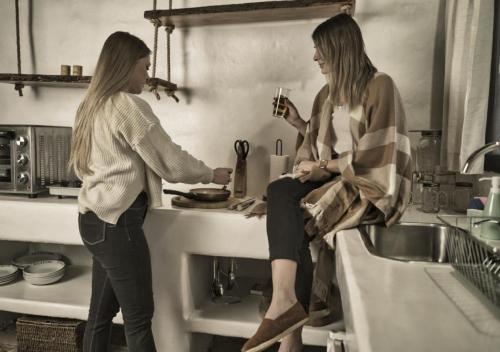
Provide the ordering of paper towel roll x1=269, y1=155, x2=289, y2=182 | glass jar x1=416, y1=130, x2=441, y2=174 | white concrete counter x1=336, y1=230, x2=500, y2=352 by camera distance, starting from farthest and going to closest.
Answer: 1. paper towel roll x1=269, y1=155, x2=289, y2=182
2. glass jar x1=416, y1=130, x2=441, y2=174
3. white concrete counter x1=336, y1=230, x2=500, y2=352

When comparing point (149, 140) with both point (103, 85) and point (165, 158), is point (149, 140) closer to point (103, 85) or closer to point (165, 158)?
point (165, 158)

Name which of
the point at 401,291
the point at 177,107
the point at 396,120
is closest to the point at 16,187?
the point at 177,107

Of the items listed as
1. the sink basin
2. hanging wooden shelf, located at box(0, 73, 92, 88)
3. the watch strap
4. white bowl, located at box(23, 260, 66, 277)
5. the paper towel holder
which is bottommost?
white bowl, located at box(23, 260, 66, 277)

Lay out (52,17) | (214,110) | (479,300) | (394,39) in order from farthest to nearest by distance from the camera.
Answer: (52,17)
(214,110)
(394,39)
(479,300)

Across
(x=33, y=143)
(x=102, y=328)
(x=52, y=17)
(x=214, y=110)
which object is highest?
(x=52, y=17)

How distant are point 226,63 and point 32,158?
43.6 inches

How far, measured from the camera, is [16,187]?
6.94ft

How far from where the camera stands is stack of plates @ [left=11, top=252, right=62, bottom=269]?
2.34m

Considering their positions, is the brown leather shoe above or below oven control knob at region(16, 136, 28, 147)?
below

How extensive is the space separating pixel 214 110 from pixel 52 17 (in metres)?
1.16

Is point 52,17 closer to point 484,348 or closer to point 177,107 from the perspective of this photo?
point 177,107

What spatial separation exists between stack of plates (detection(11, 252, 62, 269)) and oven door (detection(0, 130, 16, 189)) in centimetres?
48

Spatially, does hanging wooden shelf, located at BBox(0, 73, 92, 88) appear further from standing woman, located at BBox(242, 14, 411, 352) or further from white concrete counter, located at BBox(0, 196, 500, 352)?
standing woman, located at BBox(242, 14, 411, 352)

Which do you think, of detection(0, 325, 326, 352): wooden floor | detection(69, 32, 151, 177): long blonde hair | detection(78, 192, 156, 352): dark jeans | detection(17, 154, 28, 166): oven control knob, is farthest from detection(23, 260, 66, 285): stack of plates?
detection(69, 32, 151, 177): long blonde hair
